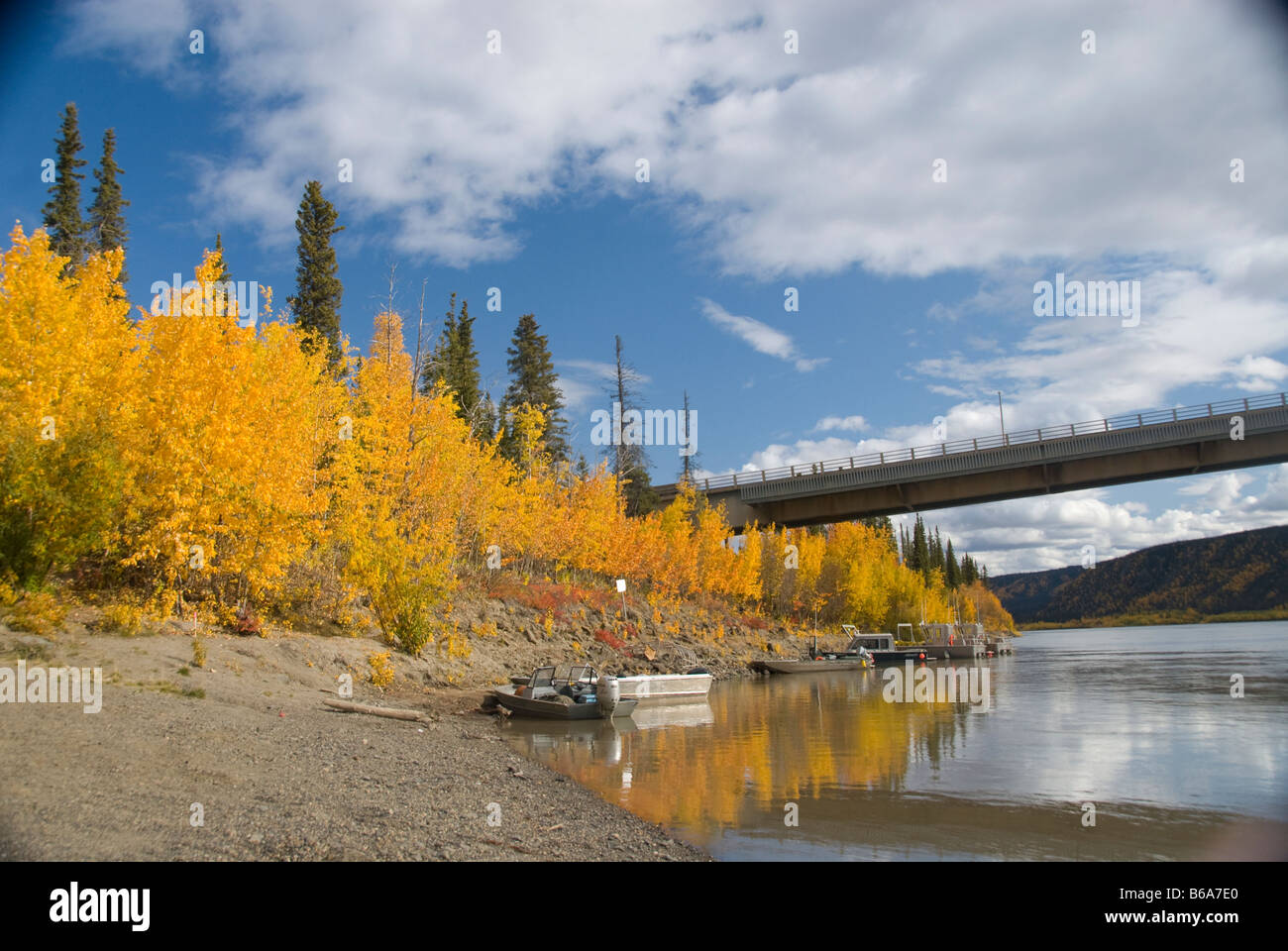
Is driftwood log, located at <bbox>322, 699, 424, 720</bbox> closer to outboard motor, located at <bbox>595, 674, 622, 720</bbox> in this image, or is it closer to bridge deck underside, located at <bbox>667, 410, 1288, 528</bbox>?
outboard motor, located at <bbox>595, 674, 622, 720</bbox>

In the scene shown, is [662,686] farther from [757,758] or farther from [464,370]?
[464,370]

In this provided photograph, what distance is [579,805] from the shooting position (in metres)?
12.6

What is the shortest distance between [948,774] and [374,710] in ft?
45.6

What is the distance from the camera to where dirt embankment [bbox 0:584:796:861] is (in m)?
7.83

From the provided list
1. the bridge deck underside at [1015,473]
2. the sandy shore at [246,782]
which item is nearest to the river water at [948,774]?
the sandy shore at [246,782]

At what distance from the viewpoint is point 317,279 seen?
4506 centimetres

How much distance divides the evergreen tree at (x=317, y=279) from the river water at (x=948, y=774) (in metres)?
31.1

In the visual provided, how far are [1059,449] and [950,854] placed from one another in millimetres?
44237

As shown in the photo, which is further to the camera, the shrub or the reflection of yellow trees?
the shrub

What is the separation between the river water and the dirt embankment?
180 cm

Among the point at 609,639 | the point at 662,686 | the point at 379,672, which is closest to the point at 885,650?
the point at 609,639

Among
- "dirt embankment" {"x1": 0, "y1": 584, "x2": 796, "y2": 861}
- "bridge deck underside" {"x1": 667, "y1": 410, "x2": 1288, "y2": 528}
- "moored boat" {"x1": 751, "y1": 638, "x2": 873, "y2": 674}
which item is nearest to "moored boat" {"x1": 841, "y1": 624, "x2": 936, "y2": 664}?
"moored boat" {"x1": 751, "y1": 638, "x2": 873, "y2": 674}
